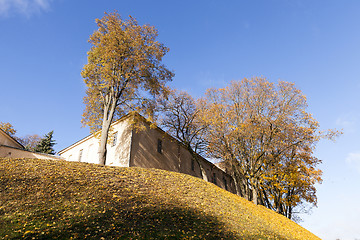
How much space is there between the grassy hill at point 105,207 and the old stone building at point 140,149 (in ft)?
21.8

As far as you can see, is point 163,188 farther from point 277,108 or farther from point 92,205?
point 277,108

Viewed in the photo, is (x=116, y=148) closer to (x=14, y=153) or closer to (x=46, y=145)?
(x=14, y=153)

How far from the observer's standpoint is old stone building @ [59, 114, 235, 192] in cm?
2302

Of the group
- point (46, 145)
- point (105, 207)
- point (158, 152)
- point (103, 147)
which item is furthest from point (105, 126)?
point (46, 145)

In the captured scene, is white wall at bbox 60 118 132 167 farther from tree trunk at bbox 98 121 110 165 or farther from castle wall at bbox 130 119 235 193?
tree trunk at bbox 98 121 110 165

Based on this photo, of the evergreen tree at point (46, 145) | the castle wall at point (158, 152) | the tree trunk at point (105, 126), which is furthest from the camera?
the evergreen tree at point (46, 145)

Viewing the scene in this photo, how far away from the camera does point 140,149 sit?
2347cm

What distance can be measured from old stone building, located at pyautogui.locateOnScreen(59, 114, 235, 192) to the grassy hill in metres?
6.64

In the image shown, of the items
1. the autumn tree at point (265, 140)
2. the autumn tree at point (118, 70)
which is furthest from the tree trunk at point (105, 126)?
the autumn tree at point (265, 140)

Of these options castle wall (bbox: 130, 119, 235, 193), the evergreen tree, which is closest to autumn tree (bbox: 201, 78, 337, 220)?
castle wall (bbox: 130, 119, 235, 193)

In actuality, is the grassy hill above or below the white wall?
below

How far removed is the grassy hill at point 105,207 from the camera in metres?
8.62

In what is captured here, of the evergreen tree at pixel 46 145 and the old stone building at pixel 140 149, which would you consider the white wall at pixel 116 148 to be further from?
the evergreen tree at pixel 46 145

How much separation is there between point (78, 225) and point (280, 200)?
81.5 feet
